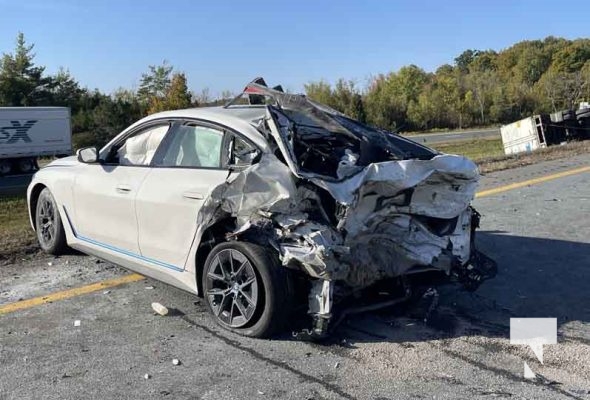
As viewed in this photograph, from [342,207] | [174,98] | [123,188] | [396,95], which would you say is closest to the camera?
[342,207]

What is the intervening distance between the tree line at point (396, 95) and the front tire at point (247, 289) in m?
47.4

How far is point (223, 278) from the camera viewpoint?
4.55 m

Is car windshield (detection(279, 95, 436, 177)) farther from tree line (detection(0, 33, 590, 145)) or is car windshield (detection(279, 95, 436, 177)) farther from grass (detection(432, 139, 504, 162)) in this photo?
tree line (detection(0, 33, 590, 145))

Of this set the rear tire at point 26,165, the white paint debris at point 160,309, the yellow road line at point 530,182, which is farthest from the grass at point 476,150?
the rear tire at point 26,165

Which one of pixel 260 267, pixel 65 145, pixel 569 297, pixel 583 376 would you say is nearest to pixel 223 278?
pixel 260 267

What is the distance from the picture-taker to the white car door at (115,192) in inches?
207

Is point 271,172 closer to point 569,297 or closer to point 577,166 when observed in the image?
point 569,297

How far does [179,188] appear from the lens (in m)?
4.80

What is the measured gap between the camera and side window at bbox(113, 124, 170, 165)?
17.6 feet

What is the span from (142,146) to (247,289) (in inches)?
74.0

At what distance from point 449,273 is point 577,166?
11009mm

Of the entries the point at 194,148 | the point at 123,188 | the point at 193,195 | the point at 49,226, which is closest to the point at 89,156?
the point at 123,188

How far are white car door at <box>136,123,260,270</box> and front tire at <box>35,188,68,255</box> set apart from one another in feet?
5.41

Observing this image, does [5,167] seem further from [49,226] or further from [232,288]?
[232,288]
